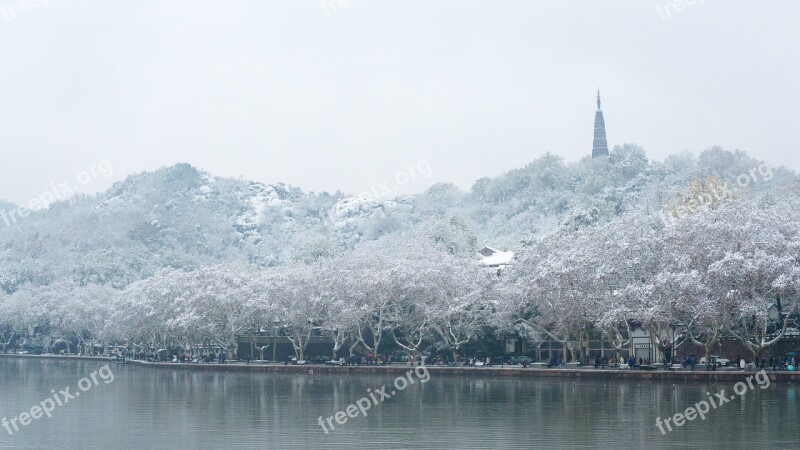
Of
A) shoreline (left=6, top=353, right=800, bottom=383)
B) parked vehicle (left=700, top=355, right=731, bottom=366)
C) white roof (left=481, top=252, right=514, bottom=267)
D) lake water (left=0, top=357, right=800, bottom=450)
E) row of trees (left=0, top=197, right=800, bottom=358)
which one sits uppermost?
white roof (left=481, top=252, right=514, bottom=267)

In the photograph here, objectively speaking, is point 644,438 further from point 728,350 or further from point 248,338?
point 248,338

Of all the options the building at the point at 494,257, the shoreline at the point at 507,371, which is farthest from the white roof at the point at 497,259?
the shoreline at the point at 507,371

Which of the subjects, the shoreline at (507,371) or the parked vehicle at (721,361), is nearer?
the shoreline at (507,371)

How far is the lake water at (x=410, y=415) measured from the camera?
37.1 meters

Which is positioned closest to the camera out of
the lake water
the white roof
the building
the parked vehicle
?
the lake water

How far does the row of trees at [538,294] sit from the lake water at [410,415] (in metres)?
5.26

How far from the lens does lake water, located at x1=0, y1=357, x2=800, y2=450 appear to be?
37125 mm

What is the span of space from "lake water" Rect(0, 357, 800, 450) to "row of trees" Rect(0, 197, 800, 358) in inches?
207

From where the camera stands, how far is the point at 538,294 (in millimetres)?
72000

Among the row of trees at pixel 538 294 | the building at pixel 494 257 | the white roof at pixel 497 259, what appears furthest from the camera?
the white roof at pixel 497 259

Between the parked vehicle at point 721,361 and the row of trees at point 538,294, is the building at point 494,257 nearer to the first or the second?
the row of trees at point 538,294

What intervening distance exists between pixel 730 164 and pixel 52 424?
14651 centimetres

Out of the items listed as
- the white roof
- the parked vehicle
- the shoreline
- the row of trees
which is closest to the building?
the white roof

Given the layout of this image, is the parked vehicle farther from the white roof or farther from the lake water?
the white roof
